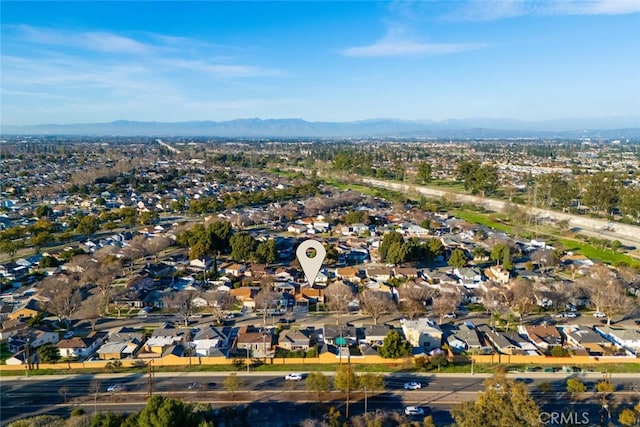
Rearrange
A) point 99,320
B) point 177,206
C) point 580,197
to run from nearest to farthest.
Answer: point 99,320, point 177,206, point 580,197

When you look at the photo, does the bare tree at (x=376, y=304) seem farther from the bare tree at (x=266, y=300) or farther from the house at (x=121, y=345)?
the house at (x=121, y=345)

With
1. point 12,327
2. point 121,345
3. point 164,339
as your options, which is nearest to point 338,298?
point 164,339

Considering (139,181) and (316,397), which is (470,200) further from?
(139,181)

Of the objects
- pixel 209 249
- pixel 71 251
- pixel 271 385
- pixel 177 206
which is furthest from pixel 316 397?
pixel 177 206

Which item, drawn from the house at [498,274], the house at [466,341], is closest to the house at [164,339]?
the house at [466,341]

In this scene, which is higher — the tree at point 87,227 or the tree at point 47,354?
the tree at point 87,227

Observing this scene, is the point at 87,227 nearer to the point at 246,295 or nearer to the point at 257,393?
the point at 246,295

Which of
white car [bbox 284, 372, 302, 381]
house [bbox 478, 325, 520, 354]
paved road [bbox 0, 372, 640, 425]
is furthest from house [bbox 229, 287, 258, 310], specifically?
house [bbox 478, 325, 520, 354]
